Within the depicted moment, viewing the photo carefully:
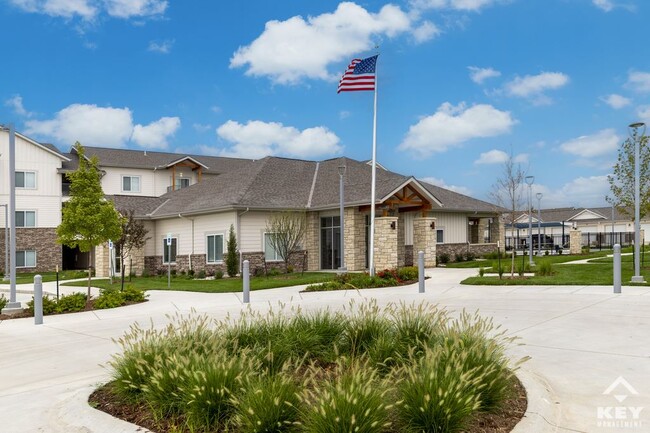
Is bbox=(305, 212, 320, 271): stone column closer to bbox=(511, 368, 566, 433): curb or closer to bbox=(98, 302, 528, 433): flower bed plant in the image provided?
bbox=(98, 302, 528, 433): flower bed plant

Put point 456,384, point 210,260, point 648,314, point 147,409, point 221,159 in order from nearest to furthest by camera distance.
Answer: point 456,384 → point 147,409 → point 648,314 → point 210,260 → point 221,159

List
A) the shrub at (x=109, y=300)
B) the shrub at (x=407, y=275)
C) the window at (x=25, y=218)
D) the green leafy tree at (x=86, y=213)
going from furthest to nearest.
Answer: the window at (x=25, y=218) < the shrub at (x=407, y=275) < the green leafy tree at (x=86, y=213) < the shrub at (x=109, y=300)

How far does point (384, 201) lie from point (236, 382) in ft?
70.6

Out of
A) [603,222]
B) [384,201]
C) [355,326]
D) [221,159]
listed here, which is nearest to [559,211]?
[603,222]

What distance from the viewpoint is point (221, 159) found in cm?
5691

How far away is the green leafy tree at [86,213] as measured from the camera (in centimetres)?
1627

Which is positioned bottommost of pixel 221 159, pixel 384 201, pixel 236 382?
pixel 236 382

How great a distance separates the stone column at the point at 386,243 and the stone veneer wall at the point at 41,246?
28849 mm

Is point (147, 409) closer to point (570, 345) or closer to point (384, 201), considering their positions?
point (570, 345)

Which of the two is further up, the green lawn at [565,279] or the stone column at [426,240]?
the stone column at [426,240]

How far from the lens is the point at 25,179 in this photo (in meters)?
43.3

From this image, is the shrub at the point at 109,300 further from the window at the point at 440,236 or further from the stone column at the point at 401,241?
the window at the point at 440,236

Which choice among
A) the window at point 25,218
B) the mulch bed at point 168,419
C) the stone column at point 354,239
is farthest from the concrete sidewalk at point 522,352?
the window at point 25,218

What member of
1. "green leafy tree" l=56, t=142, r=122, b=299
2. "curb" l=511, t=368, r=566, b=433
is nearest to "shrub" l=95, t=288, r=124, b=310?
"green leafy tree" l=56, t=142, r=122, b=299
